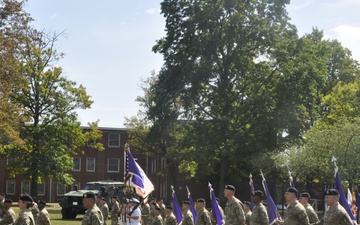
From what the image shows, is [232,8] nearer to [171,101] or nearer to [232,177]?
[171,101]

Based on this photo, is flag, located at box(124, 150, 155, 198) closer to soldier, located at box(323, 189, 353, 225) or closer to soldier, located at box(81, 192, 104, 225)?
soldier, located at box(81, 192, 104, 225)

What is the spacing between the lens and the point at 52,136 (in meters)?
53.4

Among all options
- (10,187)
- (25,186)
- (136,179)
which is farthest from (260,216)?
(25,186)

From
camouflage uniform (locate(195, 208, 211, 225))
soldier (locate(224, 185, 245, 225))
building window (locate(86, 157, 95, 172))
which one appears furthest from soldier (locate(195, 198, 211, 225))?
building window (locate(86, 157, 95, 172))

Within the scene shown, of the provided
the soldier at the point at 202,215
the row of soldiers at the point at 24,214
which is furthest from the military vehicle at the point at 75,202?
the soldier at the point at 202,215

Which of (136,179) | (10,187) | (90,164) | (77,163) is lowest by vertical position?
(10,187)

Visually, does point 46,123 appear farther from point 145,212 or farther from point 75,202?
point 145,212

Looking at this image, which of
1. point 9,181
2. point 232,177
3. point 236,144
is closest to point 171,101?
point 236,144

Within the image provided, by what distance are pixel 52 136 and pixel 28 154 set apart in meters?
2.30

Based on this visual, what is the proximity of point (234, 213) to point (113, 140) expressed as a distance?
59931 millimetres

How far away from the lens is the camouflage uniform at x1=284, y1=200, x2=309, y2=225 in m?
13.4

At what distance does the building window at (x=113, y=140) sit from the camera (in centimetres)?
7506

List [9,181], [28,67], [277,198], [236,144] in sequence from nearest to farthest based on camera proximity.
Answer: [236,144] < [28,67] < [277,198] < [9,181]

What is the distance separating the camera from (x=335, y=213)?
12.0 metres
